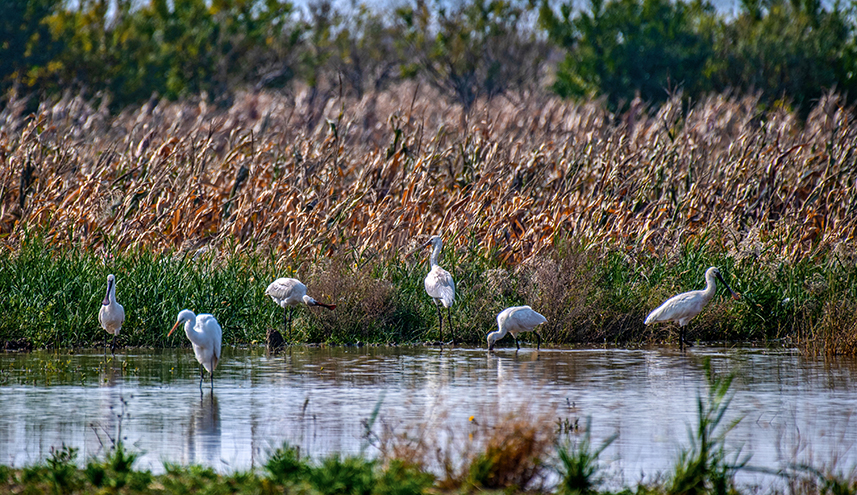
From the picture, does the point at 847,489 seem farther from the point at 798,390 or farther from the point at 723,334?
the point at 723,334

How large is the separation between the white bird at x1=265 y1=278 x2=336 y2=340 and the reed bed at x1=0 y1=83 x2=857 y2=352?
446 millimetres

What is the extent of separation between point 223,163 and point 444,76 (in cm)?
2867

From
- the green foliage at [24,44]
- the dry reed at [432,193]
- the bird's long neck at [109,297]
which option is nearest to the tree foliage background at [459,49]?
the green foliage at [24,44]

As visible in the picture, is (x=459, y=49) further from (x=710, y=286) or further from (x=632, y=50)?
(x=710, y=286)

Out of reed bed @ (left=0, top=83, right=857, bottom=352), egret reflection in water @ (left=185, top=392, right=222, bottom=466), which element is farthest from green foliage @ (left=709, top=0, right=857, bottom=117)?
egret reflection in water @ (left=185, top=392, right=222, bottom=466)

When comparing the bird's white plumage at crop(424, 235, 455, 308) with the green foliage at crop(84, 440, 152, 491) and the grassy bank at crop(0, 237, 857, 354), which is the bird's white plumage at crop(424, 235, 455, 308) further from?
the green foliage at crop(84, 440, 152, 491)

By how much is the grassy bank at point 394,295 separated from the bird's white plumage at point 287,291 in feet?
1.56

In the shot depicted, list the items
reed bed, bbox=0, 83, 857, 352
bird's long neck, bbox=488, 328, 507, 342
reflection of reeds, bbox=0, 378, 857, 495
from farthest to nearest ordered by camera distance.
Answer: reed bed, bbox=0, 83, 857, 352
bird's long neck, bbox=488, 328, 507, 342
reflection of reeds, bbox=0, 378, 857, 495

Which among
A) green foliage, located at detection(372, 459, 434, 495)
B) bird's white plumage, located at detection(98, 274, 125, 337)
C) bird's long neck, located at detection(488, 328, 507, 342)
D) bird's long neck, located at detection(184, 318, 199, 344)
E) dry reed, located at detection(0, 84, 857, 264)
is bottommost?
green foliage, located at detection(372, 459, 434, 495)

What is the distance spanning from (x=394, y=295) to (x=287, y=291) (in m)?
1.41

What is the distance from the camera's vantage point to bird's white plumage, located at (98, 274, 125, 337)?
11.5m

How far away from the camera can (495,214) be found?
15.4 meters

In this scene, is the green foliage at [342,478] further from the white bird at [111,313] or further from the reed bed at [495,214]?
the reed bed at [495,214]

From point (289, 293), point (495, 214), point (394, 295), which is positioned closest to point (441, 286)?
point (394, 295)
